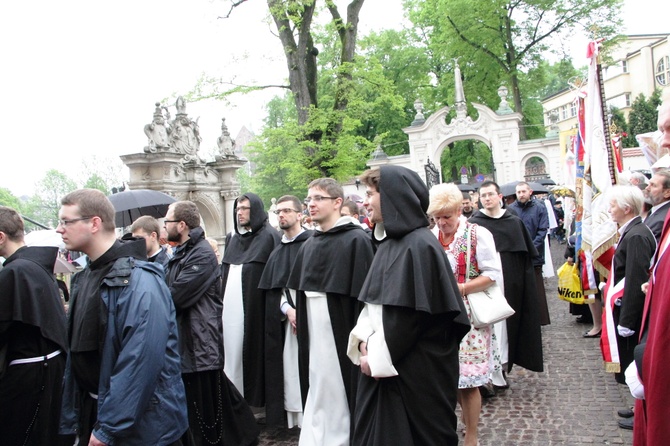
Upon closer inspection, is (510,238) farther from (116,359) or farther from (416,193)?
(116,359)

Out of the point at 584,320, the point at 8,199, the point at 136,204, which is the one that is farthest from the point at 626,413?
the point at 8,199

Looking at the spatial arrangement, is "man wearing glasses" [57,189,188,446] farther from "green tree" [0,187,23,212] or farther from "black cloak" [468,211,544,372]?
"green tree" [0,187,23,212]

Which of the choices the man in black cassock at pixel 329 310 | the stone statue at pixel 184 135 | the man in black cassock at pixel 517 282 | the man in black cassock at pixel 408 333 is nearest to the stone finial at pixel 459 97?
the stone statue at pixel 184 135

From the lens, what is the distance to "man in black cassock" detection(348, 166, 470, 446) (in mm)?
3277

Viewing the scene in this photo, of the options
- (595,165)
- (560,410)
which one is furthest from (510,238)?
(560,410)

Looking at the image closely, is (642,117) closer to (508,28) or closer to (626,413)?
(508,28)

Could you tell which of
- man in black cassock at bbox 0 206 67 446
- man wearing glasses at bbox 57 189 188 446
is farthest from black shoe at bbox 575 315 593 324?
man in black cassock at bbox 0 206 67 446

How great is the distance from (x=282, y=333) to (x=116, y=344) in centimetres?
248

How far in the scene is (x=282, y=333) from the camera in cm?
548

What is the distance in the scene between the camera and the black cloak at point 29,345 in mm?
3604

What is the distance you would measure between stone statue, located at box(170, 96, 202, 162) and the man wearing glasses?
29.8 ft

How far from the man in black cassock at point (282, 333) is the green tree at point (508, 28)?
3119 cm

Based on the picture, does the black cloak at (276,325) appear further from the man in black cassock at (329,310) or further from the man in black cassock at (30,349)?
the man in black cassock at (30,349)

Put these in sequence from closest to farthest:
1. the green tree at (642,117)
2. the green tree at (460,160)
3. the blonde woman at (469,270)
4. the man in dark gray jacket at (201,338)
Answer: the blonde woman at (469,270) → the man in dark gray jacket at (201,338) → the green tree at (642,117) → the green tree at (460,160)
